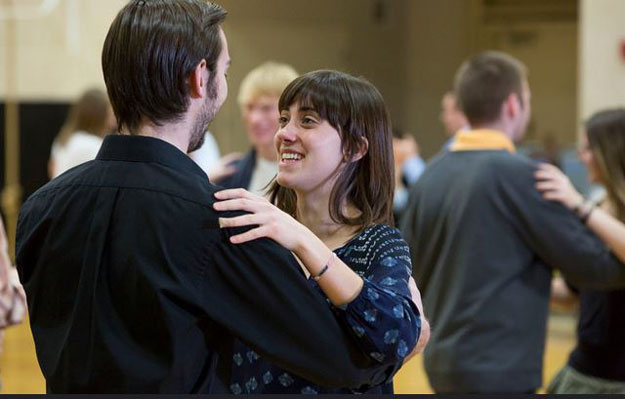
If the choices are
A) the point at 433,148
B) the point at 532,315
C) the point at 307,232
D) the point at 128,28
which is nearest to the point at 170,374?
the point at 307,232

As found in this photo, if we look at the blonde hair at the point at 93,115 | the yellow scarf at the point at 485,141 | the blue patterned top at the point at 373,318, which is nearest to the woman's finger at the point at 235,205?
the blue patterned top at the point at 373,318

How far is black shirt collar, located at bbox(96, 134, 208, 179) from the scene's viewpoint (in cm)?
163

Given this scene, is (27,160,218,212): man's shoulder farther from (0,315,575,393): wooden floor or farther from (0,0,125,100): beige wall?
(0,0,125,100): beige wall

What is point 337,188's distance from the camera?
195cm

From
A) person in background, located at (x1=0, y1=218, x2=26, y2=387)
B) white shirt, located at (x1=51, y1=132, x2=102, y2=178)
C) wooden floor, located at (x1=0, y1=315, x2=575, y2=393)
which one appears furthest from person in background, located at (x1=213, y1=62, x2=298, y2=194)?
wooden floor, located at (x1=0, y1=315, x2=575, y2=393)

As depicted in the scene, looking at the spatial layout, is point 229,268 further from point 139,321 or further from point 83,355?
point 83,355

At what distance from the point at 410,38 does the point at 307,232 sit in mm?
10058

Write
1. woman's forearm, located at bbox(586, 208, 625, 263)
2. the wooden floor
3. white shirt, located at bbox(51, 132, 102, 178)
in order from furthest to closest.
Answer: the wooden floor < white shirt, located at bbox(51, 132, 102, 178) < woman's forearm, located at bbox(586, 208, 625, 263)

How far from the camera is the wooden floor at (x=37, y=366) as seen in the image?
5918 mm

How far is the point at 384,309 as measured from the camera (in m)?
1.61

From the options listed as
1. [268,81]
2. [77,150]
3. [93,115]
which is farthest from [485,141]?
[93,115]

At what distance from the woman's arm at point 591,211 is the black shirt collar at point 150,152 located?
1839 millimetres

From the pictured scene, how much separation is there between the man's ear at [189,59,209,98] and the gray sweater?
5.99 feet

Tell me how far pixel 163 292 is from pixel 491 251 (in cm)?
195
